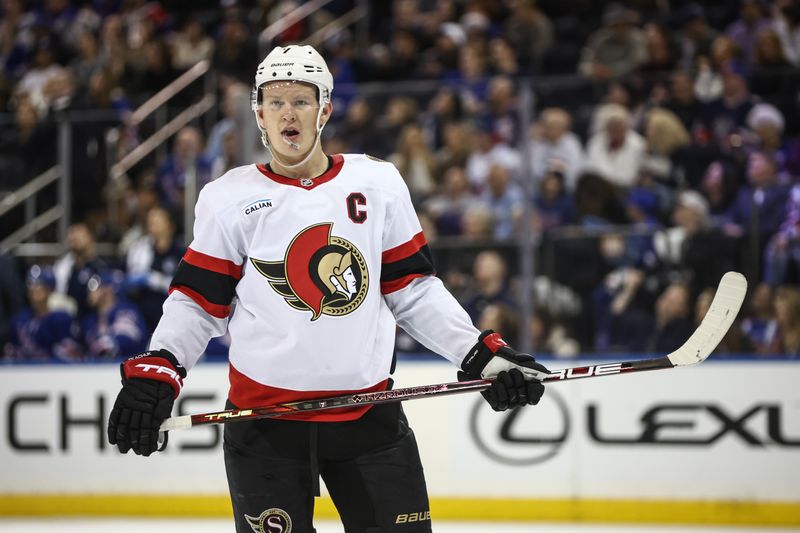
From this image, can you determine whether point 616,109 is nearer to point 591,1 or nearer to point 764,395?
point 764,395

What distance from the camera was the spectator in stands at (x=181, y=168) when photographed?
21.0ft

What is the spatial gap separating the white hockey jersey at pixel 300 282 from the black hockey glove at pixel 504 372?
1.5 inches

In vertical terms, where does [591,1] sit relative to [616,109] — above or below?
above

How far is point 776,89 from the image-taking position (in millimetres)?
5930

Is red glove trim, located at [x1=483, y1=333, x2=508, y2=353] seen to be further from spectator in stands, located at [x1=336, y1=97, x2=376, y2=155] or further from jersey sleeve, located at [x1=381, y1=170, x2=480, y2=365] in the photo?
spectator in stands, located at [x1=336, y1=97, x2=376, y2=155]

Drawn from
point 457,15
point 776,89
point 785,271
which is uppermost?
point 457,15

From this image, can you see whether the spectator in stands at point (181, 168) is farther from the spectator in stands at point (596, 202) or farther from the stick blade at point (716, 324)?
the stick blade at point (716, 324)

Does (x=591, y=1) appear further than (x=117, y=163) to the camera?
Yes

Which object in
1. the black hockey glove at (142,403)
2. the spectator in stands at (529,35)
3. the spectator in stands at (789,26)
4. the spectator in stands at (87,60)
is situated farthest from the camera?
the spectator in stands at (87,60)

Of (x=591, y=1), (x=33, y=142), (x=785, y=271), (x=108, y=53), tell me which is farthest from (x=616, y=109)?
(x=108, y=53)

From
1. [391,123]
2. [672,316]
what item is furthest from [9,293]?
[672,316]

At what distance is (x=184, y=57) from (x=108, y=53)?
0.54m

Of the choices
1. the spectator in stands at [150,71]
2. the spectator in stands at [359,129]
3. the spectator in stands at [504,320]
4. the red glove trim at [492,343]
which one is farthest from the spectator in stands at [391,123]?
the red glove trim at [492,343]

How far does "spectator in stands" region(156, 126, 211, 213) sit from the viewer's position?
6.41 metres
